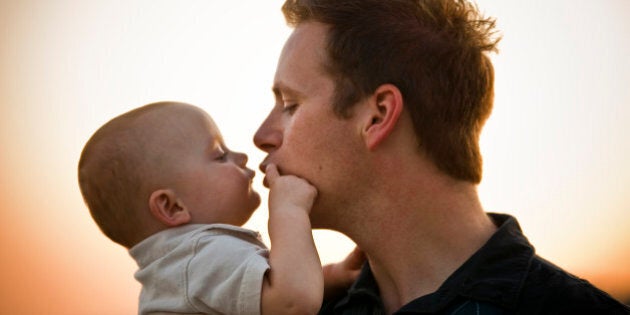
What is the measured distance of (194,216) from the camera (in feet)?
7.14

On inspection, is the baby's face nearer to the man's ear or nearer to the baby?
the baby

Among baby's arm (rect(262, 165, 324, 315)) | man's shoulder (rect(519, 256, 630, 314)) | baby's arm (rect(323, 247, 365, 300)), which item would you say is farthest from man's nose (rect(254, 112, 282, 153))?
man's shoulder (rect(519, 256, 630, 314))

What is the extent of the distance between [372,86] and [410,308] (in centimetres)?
62

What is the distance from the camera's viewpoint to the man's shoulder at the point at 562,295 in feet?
6.14

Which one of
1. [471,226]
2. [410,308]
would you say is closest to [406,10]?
[471,226]

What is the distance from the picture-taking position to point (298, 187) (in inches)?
85.7

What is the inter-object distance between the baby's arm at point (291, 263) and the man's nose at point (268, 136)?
21 centimetres

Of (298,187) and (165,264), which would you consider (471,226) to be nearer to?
(298,187)

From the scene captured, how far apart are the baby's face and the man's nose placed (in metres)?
0.07

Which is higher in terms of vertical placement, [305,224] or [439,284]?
[305,224]

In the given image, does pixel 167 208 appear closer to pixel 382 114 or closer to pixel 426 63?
pixel 382 114

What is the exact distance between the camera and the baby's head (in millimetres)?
2164

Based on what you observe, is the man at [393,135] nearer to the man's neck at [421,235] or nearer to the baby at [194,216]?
the man's neck at [421,235]

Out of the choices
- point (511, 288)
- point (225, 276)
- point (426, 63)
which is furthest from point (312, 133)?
point (511, 288)
